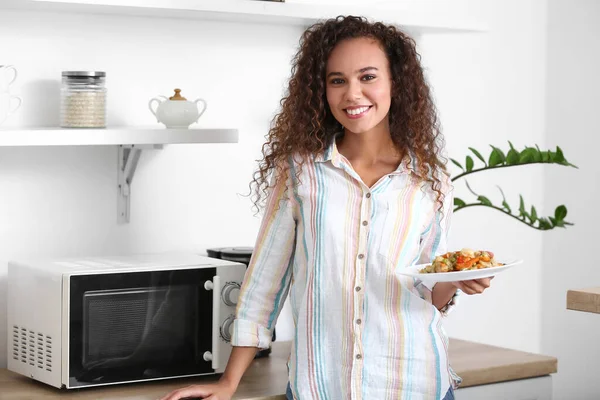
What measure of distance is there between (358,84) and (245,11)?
52cm

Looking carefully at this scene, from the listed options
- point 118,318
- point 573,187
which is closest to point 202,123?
point 118,318

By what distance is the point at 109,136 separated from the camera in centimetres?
214

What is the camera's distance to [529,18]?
3.11 metres

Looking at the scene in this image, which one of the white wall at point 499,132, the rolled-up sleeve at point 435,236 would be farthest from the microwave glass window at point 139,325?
the white wall at point 499,132

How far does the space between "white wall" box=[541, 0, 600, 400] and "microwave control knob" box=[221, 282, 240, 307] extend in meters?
1.36

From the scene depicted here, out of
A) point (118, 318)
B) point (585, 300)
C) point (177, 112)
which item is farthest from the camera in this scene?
point (177, 112)

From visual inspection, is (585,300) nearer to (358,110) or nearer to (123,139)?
(358,110)

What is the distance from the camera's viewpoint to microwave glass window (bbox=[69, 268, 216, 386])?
81.7 inches

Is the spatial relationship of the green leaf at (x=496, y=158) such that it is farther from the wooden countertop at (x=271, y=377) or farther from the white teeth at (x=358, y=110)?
the white teeth at (x=358, y=110)

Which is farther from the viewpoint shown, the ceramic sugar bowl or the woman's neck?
the ceramic sugar bowl

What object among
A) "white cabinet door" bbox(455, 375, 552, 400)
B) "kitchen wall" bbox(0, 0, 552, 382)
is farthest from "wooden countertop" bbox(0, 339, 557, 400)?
"kitchen wall" bbox(0, 0, 552, 382)

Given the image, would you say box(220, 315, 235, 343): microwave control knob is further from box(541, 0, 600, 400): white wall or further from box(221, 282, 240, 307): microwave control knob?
box(541, 0, 600, 400): white wall

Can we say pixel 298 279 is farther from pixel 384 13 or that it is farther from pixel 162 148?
pixel 384 13

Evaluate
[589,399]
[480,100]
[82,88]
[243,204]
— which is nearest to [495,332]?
[589,399]
